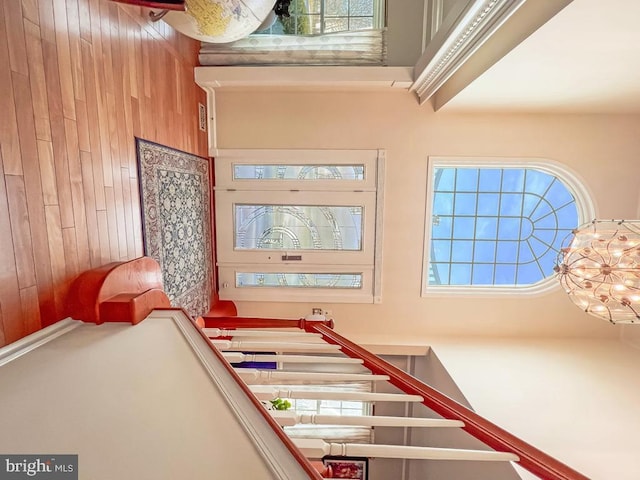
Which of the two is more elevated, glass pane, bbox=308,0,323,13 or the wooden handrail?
glass pane, bbox=308,0,323,13

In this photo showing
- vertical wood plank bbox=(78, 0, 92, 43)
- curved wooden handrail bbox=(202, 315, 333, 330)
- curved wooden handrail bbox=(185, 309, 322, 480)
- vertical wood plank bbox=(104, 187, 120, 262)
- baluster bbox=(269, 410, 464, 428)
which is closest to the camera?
curved wooden handrail bbox=(185, 309, 322, 480)

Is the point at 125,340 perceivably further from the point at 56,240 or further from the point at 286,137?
the point at 286,137

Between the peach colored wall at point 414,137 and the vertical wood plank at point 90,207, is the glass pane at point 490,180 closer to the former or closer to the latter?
the peach colored wall at point 414,137

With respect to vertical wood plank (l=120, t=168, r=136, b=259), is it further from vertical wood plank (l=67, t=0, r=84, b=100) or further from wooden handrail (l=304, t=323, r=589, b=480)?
wooden handrail (l=304, t=323, r=589, b=480)

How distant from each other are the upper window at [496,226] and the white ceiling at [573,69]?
2.35 feet

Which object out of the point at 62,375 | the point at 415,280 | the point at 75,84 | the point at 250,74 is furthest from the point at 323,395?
the point at 250,74

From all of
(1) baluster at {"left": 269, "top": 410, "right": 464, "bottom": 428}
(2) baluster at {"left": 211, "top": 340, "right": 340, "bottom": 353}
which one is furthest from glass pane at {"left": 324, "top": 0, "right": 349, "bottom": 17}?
(1) baluster at {"left": 269, "top": 410, "right": 464, "bottom": 428}

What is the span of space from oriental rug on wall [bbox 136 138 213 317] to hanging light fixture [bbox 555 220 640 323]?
2345 mm

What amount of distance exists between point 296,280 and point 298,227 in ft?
1.74

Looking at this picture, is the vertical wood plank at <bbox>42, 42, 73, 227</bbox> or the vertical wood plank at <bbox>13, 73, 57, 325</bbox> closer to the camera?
the vertical wood plank at <bbox>13, 73, 57, 325</bbox>

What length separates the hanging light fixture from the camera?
1562 millimetres

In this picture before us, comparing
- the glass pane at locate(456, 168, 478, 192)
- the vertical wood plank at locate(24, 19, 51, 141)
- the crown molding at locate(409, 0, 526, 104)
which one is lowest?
the glass pane at locate(456, 168, 478, 192)

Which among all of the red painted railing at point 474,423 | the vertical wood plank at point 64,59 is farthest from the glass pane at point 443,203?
the vertical wood plank at point 64,59

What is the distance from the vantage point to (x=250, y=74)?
2.57 m
